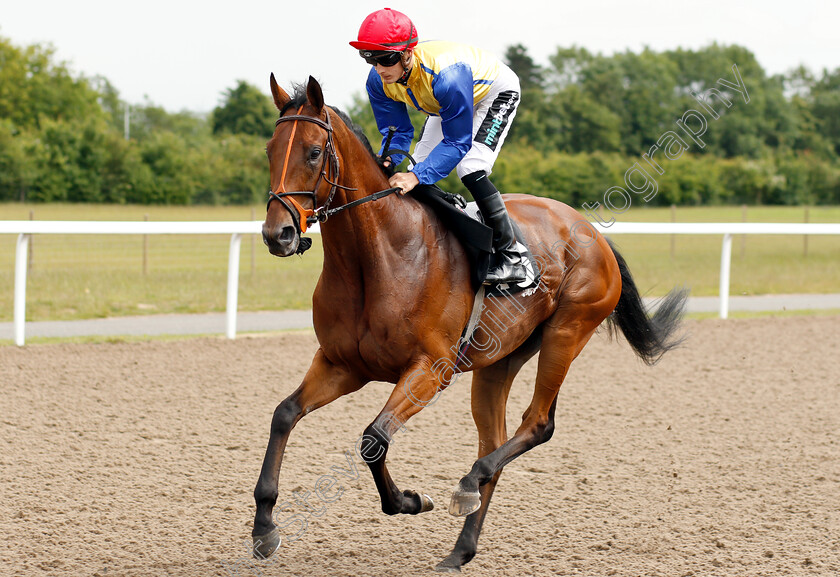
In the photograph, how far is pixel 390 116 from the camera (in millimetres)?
3625

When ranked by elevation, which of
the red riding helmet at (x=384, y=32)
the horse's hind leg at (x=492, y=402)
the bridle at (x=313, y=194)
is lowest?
the horse's hind leg at (x=492, y=402)

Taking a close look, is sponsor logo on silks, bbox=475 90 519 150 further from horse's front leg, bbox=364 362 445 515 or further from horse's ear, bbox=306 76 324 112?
horse's front leg, bbox=364 362 445 515

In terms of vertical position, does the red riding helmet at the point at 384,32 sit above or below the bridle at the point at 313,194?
above

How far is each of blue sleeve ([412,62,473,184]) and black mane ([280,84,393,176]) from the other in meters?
0.16

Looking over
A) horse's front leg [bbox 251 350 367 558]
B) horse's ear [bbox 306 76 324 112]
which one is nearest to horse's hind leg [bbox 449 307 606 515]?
horse's front leg [bbox 251 350 367 558]

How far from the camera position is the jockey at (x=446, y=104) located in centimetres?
325

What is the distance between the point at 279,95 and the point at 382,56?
44 centimetres

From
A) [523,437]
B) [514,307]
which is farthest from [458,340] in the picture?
[523,437]

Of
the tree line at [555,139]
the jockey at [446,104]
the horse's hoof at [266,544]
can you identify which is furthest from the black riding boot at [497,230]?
the tree line at [555,139]

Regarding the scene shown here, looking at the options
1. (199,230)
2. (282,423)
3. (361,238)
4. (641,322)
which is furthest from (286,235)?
(199,230)

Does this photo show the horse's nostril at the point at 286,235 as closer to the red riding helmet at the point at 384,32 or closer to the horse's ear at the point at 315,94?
the horse's ear at the point at 315,94

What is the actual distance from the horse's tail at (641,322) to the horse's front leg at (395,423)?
5.59 feet

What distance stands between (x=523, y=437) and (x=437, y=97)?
1.58m

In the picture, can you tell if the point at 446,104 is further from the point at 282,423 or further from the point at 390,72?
the point at 282,423
